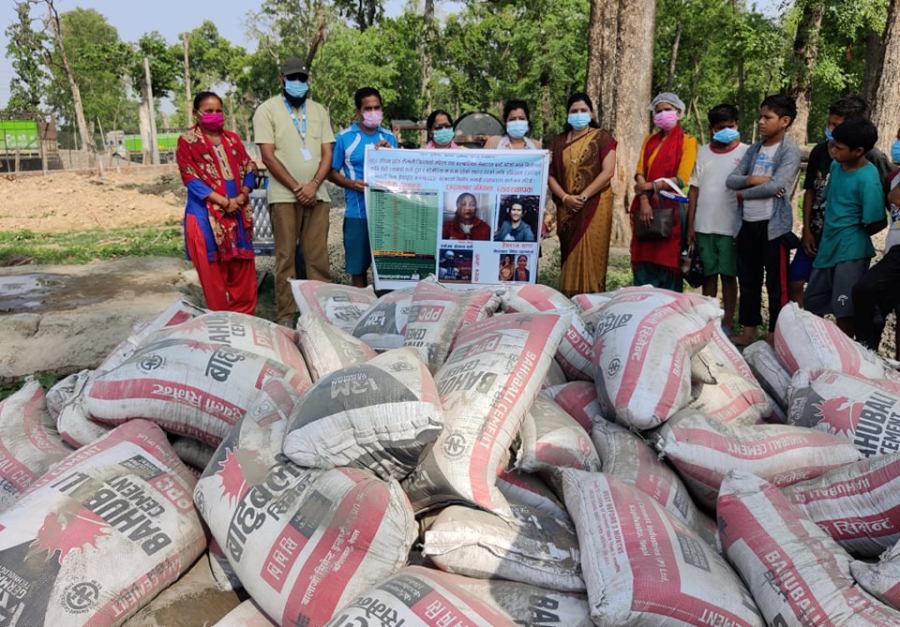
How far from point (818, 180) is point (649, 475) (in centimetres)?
313

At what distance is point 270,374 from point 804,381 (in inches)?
74.4

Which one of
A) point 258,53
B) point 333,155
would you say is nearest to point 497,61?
point 258,53

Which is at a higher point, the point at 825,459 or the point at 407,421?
the point at 407,421

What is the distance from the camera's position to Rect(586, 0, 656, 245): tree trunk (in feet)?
22.9

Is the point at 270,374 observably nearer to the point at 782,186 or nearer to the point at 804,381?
the point at 804,381

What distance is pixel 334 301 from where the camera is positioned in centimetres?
326

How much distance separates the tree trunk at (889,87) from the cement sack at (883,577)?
911 centimetres

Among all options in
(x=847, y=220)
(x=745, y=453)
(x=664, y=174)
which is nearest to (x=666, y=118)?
(x=664, y=174)

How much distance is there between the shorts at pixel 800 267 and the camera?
437 centimetres

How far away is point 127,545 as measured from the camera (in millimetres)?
1783

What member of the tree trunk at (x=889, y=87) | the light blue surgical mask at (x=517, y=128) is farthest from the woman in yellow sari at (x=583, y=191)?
the tree trunk at (x=889, y=87)

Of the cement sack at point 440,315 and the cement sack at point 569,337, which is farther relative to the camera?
the cement sack at point 569,337

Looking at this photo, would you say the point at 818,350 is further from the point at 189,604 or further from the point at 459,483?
the point at 189,604

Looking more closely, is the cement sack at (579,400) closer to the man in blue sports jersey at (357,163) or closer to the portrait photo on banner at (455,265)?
the portrait photo on banner at (455,265)
